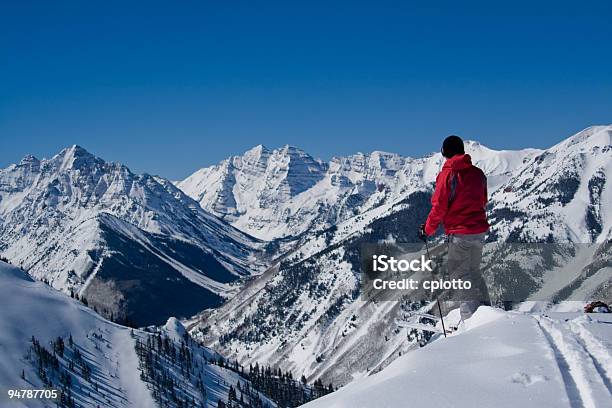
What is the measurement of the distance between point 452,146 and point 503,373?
7.98m

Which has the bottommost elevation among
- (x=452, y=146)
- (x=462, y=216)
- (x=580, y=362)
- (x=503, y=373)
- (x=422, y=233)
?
(x=503, y=373)

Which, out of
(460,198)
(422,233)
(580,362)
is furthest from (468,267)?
(580,362)

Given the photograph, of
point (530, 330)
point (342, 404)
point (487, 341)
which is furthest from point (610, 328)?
point (342, 404)

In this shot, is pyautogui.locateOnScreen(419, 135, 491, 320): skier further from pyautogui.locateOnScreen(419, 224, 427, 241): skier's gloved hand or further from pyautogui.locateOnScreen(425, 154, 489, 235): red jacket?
pyautogui.locateOnScreen(419, 224, 427, 241): skier's gloved hand

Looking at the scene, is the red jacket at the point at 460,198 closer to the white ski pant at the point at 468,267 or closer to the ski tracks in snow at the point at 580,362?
the white ski pant at the point at 468,267

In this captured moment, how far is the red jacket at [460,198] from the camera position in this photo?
15.9 meters

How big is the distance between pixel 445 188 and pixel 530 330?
4.53 m

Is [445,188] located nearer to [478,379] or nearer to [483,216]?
[483,216]

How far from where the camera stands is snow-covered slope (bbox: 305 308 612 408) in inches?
330

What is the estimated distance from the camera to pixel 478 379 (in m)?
9.20

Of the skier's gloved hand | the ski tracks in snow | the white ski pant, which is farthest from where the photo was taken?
the skier's gloved hand

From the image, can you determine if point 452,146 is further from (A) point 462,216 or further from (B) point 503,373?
(B) point 503,373

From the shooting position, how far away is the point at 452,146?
16109 millimetres

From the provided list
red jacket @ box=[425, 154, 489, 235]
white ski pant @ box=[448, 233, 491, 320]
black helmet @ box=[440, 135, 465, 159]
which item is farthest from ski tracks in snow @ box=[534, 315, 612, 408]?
black helmet @ box=[440, 135, 465, 159]
